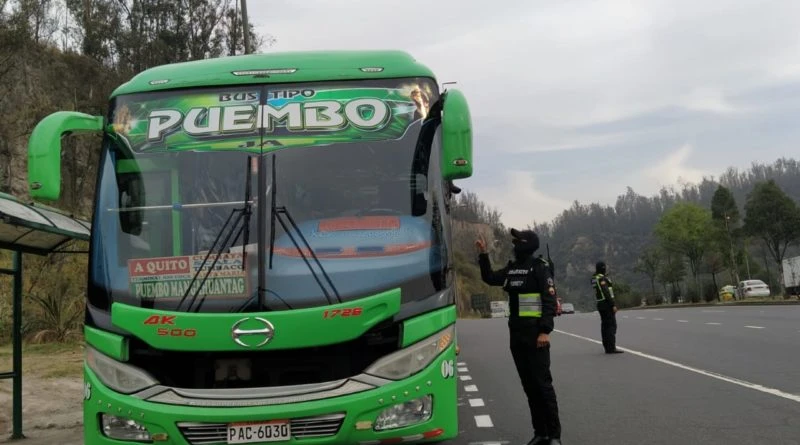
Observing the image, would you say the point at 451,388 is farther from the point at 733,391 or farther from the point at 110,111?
the point at 733,391

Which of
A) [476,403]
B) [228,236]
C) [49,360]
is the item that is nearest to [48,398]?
[49,360]

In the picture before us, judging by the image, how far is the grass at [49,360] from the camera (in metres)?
12.8

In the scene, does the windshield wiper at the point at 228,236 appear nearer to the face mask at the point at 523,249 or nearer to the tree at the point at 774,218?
the face mask at the point at 523,249

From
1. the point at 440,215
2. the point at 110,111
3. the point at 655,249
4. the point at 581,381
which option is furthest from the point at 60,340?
the point at 655,249

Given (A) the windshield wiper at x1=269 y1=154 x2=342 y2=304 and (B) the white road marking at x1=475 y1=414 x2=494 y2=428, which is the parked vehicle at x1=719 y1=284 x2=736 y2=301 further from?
(A) the windshield wiper at x1=269 y1=154 x2=342 y2=304

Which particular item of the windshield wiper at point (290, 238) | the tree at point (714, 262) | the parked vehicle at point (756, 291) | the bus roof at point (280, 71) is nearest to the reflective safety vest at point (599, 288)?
the bus roof at point (280, 71)

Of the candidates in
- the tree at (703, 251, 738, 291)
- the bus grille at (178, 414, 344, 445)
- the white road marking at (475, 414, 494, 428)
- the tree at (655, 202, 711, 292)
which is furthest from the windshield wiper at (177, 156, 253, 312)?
the tree at (655, 202, 711, 292)

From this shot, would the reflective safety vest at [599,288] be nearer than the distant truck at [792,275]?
Yes

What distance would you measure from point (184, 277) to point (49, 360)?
462 inches

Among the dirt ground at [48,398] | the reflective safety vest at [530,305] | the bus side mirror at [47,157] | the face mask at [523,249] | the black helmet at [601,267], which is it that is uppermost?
the bus side mirror at [47,157]

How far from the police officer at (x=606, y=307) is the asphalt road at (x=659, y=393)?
37 cm

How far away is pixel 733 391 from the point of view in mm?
8570

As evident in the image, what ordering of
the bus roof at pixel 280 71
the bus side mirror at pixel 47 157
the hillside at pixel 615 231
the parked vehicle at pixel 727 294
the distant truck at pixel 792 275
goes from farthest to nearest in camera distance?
the hillside at pixel 615 231, the parked vehicle at pixel 727 294, the distant truck at pixel 792 275, the bus roof at pixel 280 71, the bus side mirror at pixel 47 157

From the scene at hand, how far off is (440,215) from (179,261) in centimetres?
178
